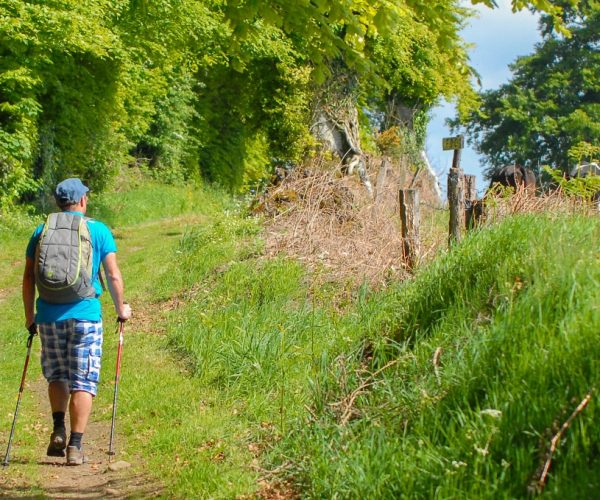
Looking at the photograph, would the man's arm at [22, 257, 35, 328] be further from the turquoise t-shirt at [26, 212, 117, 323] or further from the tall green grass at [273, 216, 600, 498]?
the tall green grass at [273, 216, 600, 498]

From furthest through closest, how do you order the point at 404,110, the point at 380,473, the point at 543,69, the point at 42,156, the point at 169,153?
1. the point at 543,69
2. the point at 404,110
3. the point at 169,153
4. the point at 42,156
5. the point at 380,473

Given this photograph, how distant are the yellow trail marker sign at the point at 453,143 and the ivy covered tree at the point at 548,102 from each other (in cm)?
3980

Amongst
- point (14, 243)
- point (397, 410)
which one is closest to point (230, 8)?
point (397, 410)

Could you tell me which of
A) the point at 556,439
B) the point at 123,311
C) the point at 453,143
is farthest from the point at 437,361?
the point at 453,143

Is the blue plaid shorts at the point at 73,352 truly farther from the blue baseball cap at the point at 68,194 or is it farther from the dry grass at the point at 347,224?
the dry grass at the point at 347,224

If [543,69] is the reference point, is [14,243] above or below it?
below

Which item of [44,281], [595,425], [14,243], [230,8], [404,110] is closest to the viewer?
[595,425]

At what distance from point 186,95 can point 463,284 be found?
2416 cm

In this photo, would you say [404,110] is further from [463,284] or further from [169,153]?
[463,284]

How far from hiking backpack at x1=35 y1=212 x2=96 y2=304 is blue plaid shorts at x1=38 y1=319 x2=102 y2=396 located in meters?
Answer: 0.20

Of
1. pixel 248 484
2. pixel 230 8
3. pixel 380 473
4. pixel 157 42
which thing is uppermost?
pixel 157 42

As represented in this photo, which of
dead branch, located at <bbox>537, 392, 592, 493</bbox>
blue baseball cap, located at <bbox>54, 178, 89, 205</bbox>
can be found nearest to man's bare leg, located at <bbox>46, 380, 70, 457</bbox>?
blue baseball cap, located at <bbox>54, 178, 89, 205</bbox>

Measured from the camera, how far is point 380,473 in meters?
5.04

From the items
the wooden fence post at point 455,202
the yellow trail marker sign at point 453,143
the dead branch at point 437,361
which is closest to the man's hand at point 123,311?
the dead branch at point 437,361
